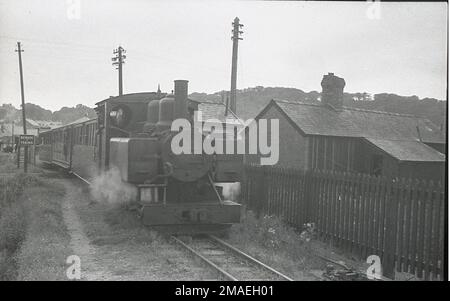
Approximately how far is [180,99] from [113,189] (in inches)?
119

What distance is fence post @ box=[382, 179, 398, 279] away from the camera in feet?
21.7

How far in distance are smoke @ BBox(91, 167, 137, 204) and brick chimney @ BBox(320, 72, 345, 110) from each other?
1456cm

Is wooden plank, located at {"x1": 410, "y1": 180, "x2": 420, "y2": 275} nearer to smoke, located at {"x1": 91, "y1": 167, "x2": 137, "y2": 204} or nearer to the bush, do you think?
the bush

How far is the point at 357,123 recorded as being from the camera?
2161 cm

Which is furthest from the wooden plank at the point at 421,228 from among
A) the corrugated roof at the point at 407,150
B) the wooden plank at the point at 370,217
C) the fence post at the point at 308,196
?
the corrugated roof at the point at 407,150

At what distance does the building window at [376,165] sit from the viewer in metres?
20.0

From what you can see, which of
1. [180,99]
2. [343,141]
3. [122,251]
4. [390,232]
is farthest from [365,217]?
[343,141]

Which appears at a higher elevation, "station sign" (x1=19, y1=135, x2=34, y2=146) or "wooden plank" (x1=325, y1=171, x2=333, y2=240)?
"station sign" (x1=19, y1=135, x2=34, y2=146)

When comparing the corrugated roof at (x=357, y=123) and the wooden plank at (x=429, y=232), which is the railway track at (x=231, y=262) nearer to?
the wooden plank at (x=429, y=232)

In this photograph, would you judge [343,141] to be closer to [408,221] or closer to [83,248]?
[408,221]

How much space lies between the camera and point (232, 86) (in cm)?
2017

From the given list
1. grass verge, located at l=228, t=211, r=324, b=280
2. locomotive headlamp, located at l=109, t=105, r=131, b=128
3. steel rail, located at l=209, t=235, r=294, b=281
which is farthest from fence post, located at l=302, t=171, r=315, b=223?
locomotive headlamp, located at l=109, t=105, r=131, b=128

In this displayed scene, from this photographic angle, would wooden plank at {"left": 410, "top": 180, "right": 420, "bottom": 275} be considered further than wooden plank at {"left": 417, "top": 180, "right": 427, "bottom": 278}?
Yes
